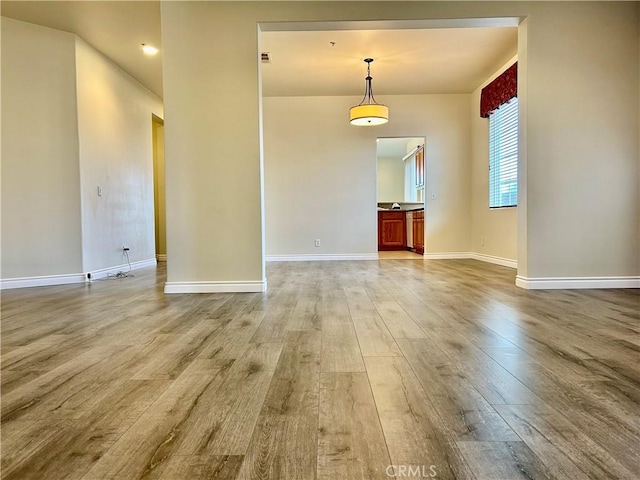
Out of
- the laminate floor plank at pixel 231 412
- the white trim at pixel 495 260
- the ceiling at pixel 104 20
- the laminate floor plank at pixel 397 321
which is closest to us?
the laminate floor plank at pixel 231 412

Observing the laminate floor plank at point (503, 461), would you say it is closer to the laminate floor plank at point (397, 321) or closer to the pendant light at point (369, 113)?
the laminate floor plank at point (397, 321)

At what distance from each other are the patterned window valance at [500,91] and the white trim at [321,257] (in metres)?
2.80

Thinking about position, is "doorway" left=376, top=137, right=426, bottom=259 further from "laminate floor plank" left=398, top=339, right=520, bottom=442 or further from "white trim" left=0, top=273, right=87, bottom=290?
"laminate floor plank" left=398, top=339, right=520, bottom=442

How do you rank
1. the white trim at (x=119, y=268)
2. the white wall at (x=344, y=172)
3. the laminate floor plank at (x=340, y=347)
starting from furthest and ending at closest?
the white wall at (x=344, y=172) → the white trim at (x=119, y=268) → the laminate floor plank at (x=340, y=347)

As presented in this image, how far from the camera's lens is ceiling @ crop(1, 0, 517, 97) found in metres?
3.62

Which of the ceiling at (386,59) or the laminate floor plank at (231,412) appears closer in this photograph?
the laminate floor plank at (231,412)

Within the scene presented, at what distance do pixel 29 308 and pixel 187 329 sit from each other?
5.08ft

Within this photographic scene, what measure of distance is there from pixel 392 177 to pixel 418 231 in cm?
388

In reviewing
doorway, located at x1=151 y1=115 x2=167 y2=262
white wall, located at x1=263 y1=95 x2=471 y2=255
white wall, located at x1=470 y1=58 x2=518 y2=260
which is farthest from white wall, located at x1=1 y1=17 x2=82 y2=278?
white wall, located at x1=470 y1=58 x2=518 y2=260

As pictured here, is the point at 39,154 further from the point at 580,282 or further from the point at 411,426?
the point at 580,282

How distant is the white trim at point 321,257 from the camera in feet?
21.0

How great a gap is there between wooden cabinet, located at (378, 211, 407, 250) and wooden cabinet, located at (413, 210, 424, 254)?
72 centimetres

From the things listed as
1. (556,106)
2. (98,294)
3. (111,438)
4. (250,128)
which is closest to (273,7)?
(250,128)

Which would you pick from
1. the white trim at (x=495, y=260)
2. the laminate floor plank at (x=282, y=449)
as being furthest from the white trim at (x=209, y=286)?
the white trim at (x=495, y=260)
